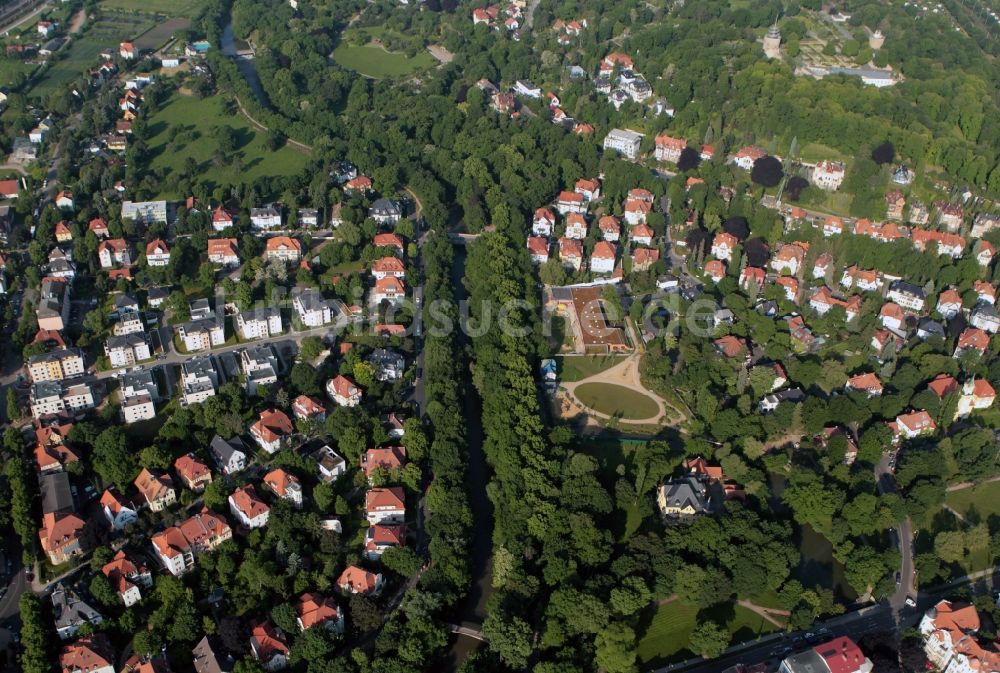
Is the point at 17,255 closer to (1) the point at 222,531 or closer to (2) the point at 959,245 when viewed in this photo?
(1) the point at 222,531

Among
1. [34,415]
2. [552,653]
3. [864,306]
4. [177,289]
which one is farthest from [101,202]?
[864,306]

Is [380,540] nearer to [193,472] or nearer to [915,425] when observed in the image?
[193,472]

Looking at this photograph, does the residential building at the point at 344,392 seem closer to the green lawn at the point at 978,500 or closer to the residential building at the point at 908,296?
the green lawn at the point at 978,500

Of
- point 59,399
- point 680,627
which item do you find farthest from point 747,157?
point 59,399

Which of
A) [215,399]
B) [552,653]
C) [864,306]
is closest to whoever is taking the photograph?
[552,653]

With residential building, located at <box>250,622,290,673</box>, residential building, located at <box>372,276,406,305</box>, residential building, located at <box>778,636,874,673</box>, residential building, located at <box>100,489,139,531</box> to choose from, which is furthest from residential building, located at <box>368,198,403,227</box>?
residential building, located at <box>778,636,874,673</box>

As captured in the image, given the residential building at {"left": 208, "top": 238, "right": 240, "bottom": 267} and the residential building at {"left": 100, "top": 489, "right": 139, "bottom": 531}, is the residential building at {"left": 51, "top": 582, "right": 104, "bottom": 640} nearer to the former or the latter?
the residential building at {"left": 100, "top": 489, "right": 139, "bottom": 531}

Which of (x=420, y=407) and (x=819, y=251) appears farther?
(x=819, y=251)
